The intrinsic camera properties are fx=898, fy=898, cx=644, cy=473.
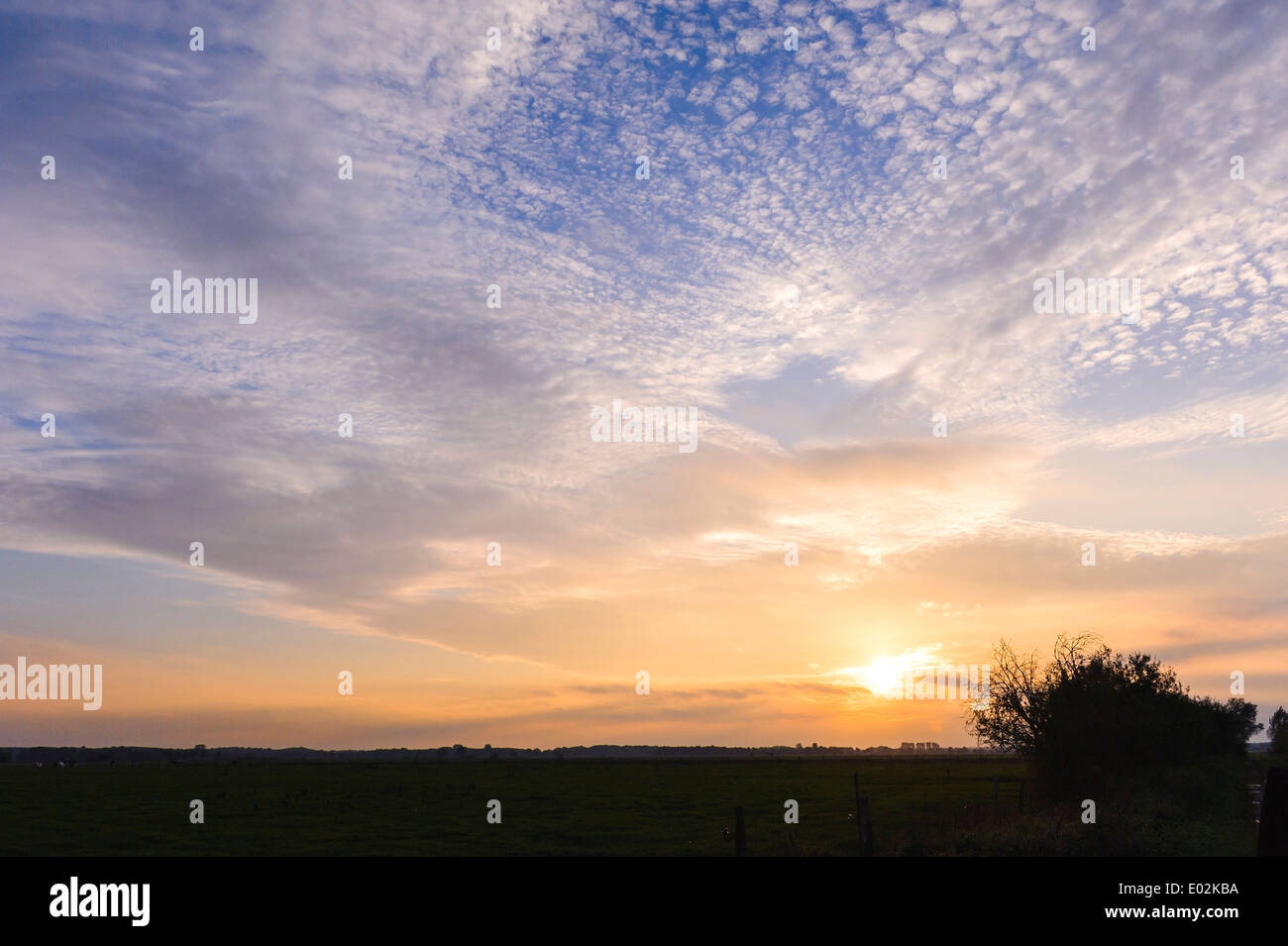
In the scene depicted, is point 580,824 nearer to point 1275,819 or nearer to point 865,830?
point 865,830

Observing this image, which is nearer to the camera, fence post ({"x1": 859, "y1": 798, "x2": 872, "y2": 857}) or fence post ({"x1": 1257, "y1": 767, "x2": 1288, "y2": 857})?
fence post ({"x1": 1257, "y1": 767, "x2": 1288, "y2": 857})

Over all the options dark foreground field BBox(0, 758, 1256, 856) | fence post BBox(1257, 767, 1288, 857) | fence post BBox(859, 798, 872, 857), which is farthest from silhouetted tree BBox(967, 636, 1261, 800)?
fence post BBox(1257, 767, 1288, 857)

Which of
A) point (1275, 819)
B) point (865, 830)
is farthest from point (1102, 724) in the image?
point (1275, 819)

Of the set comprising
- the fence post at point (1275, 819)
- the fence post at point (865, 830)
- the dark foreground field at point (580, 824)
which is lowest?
the dark foreground field at point (580, 824)

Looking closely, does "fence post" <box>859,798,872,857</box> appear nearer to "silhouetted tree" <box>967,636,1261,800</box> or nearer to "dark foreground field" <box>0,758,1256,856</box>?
"dark foreground field" <box>0,758,1256,856</box>

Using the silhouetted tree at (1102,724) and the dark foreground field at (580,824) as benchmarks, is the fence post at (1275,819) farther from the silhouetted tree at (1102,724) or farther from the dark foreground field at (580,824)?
the silhouetted tree at (1102,724)

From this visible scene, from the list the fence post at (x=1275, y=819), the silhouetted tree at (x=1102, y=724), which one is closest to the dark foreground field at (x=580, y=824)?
the silhouetted tree at (x=1102, y=724)

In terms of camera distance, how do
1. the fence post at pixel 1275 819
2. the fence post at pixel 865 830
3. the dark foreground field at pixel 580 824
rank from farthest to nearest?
the dark foreground field at pixel 580 824
the fence post at pixel 865 830
the fence post at pixel 1275 819

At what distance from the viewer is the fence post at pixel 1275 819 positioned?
8.66 m

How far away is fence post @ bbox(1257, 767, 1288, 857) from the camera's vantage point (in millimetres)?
8664
